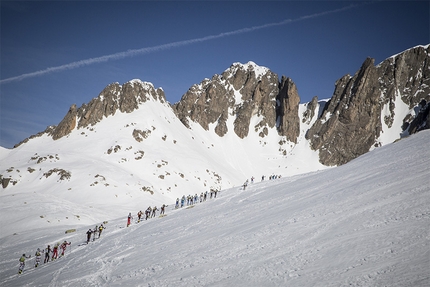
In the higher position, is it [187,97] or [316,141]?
[187,97]

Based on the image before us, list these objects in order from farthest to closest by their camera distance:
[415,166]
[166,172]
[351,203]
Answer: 1. [166,172]
2. [415,166]
3. [351,203]

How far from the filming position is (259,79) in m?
174

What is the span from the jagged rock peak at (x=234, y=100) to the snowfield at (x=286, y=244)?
11035 cm

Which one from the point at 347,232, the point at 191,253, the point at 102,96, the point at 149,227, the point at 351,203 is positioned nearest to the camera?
the point at 347,232

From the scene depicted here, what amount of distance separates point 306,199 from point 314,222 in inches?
307

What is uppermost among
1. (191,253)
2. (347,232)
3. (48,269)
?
(347,232)

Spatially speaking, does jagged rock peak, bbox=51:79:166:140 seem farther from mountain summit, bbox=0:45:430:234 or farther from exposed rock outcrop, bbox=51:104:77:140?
mountain summit, bbox=0:45:430:234

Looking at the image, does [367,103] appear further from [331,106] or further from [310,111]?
[310,111]

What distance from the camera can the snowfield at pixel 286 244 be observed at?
13.3 metres

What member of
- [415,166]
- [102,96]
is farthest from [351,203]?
[102,96]

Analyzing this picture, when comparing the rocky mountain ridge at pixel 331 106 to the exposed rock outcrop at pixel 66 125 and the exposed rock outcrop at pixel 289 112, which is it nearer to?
the exposed rock outcrop at pixel 289 112

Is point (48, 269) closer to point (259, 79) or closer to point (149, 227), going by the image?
point (149, 227)

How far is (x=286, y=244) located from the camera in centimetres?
1756

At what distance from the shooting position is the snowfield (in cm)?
1327
